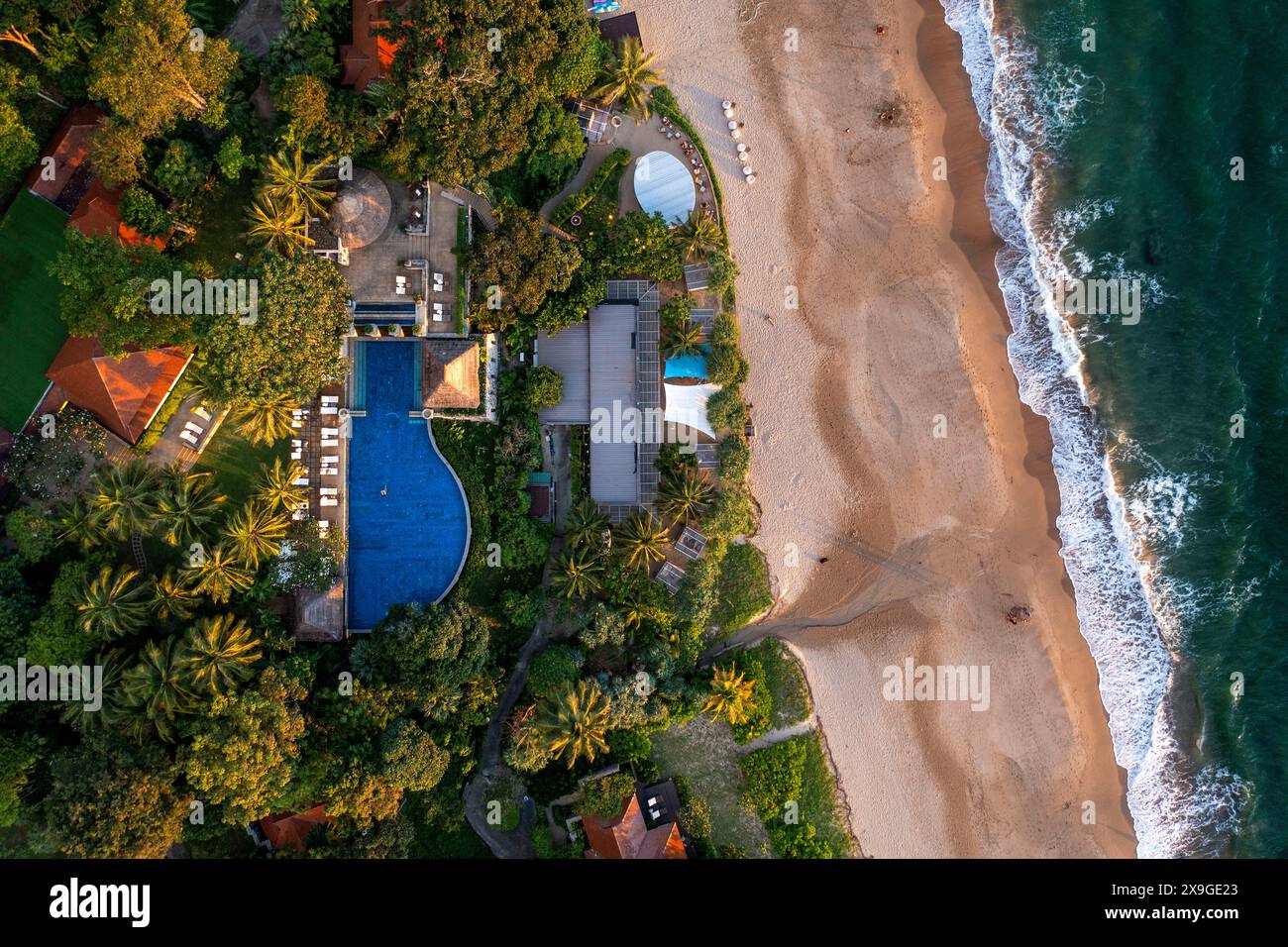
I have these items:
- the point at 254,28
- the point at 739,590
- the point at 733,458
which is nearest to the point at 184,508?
the point at 254,28

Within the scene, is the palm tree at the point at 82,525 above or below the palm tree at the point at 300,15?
below

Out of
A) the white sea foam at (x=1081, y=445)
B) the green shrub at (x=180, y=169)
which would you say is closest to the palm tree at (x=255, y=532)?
the green shrub at (x=180, y=169)

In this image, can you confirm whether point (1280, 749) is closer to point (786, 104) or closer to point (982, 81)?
point (982, 81)

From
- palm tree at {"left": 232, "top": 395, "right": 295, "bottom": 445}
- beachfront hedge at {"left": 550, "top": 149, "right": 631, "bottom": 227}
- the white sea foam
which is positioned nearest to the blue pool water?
beachfront hedge at {"left": 550, "top": 149, "right": 631, "bottom": 227}

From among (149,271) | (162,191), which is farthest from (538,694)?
(162,191)

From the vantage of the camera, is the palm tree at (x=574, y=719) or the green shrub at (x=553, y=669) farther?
the green shrub at (x=553, y=669)

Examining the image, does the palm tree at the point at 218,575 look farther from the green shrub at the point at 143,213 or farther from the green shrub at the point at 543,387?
the green shrub at the point at 543,387

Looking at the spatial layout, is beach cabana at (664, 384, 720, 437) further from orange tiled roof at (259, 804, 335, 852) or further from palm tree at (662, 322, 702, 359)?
orange tiled roof at (259, 804, 335, 852)
